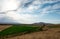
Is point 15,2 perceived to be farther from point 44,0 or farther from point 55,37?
point 55,37

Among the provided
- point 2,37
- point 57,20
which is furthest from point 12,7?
point 57,20

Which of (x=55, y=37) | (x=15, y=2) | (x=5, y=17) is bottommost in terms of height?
(x=55, y=37)

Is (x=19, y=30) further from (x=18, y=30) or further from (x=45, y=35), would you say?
(x=45, y=35)

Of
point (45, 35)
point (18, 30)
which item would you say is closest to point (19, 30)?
point (18, 30)

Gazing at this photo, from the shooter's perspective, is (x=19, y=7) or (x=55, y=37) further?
(x=19, y=7)

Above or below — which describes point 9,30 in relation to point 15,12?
below

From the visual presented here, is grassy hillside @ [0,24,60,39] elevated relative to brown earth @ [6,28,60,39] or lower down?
elevated

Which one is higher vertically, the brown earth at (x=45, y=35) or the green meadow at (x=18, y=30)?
the green meadow at (x=18, y=30)

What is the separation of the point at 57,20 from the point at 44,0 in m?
0.37

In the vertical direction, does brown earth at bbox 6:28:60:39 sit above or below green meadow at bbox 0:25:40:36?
below

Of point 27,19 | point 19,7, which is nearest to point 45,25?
point 27,19

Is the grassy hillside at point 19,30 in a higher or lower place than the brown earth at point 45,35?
higher

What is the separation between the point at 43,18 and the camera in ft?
8.26

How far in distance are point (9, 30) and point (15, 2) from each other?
0.45 metres
